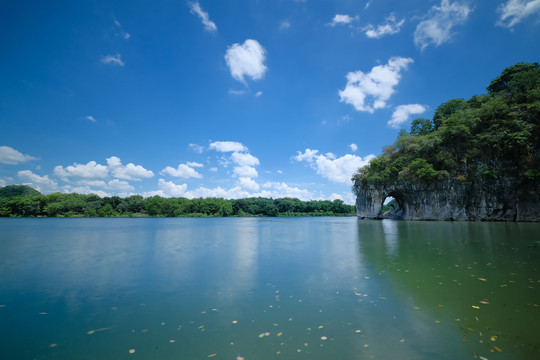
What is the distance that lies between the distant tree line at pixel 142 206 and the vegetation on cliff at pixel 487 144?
7410 centimetres

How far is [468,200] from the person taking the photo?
41094mm

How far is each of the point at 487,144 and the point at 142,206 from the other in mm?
110219

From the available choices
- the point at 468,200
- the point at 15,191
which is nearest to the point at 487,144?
the point at 468,200

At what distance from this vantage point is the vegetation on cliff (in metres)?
34.5

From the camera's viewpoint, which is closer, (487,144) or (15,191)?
(487,144)

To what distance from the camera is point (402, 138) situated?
5047cm

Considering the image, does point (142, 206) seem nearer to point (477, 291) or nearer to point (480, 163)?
point (480, 163)

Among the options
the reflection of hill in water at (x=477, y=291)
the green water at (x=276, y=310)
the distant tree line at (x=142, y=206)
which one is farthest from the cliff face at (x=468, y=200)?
the distant tree line at (x=142, y=206)

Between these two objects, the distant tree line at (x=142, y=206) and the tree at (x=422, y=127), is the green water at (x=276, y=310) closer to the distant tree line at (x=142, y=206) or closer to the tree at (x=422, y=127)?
the tree at (x=422, y=127)

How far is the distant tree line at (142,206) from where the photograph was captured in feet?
256

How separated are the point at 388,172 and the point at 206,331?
5089 centimetres

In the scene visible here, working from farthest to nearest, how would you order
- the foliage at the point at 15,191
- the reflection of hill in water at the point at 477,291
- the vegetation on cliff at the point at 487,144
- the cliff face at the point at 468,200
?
the foliage at the point at 15,191, the cliff face at the point at 468,200, the vegetation on cliff at the point at 487,144, the reflection of hill in water at the point at 477,291

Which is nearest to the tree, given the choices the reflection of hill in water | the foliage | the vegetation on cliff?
the vegetation on cliff

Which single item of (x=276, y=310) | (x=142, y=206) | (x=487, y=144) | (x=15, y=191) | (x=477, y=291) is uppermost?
(x=487, y=144)
